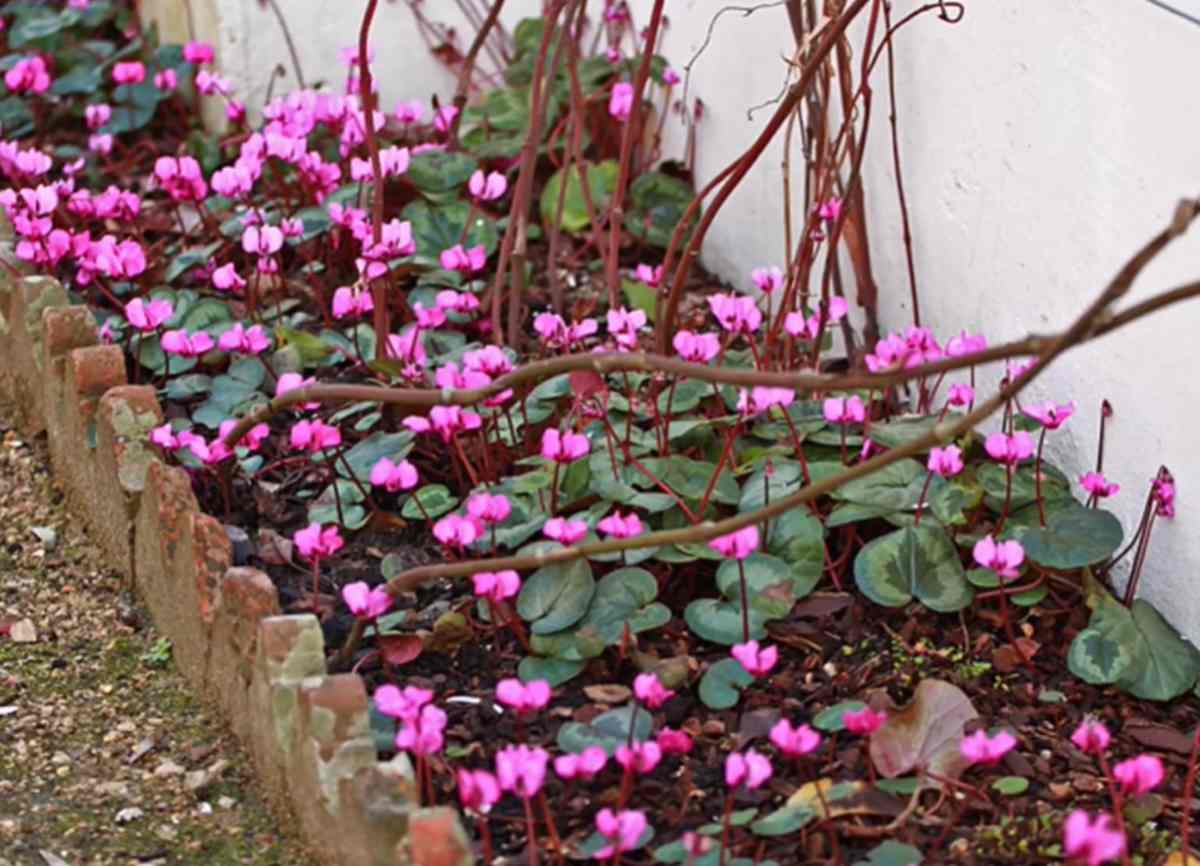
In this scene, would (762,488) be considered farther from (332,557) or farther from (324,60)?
(324,60)

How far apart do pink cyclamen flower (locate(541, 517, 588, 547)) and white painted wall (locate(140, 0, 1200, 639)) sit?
2.56 feet

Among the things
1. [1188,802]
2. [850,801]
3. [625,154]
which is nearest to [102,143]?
[625,154]

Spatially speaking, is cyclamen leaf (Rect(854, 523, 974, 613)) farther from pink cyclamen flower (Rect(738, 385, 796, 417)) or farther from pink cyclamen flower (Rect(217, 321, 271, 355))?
pink cyclamen flower (Rect(217, 321, 271, 355))

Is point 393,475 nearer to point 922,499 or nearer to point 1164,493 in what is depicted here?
point 922,499

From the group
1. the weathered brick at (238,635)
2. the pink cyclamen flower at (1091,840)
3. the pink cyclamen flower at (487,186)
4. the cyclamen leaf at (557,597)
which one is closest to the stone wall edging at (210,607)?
the weathered brick at (238,635)

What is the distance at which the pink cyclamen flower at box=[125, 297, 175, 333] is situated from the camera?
3.08m

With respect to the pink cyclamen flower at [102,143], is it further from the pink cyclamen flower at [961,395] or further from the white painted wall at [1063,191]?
the pink cyclamen flower at [961,395]

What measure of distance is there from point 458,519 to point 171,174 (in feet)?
3.99

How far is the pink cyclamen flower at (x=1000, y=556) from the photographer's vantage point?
2.47m

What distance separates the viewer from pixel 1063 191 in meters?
2.80

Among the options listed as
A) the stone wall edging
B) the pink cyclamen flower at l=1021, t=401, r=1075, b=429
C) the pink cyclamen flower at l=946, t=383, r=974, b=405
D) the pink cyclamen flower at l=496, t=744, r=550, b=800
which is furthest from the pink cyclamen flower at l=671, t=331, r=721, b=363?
the pink cyclamen flower at l=496, t=744, r=550, b=800

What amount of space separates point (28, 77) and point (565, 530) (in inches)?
83.8

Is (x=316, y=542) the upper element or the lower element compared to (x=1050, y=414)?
lower

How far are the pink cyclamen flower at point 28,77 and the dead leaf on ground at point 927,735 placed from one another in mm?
2409
